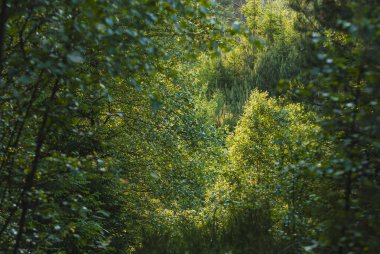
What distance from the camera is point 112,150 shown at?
11.2 meters

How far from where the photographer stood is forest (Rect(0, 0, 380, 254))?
11.7ft

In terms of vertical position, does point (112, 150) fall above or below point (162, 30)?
below

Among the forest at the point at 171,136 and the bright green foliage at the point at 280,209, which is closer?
the forest at the point at 171,136

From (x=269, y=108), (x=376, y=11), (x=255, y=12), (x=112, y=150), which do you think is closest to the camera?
(x=376, y=11)

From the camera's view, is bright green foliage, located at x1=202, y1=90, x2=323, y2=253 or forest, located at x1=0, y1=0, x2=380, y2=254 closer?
forest, located at x1=0, y1=0, x2=380, y2=254

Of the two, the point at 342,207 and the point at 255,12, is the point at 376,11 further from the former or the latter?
the point at 255,12

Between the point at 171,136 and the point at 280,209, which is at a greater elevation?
the point at 171,136

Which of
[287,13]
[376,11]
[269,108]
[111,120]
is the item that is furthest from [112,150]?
[287,13]

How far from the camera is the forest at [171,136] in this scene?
3555 mm

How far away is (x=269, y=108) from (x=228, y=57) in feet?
105

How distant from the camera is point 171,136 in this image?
11.6 metres

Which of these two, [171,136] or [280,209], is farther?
[171,136]

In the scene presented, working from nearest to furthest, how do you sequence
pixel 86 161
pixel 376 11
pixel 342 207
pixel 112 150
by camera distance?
pixel 376 11 < pixel 342 207 < pixel 86 161 < pixel 112 150

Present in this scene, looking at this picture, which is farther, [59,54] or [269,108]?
[269,108]
